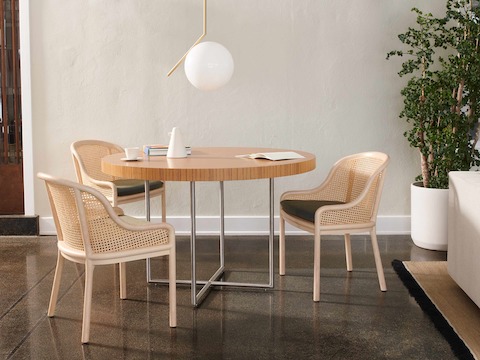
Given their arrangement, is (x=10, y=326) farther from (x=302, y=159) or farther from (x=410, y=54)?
(x=410, y=54)

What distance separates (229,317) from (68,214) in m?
0.98

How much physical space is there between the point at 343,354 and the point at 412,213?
7.38 feet

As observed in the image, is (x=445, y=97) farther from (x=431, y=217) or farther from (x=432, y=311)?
(x=432, y=311)

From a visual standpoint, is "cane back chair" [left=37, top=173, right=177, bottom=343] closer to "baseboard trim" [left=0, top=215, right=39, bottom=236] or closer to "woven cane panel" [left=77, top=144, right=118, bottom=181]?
"woven cane panel" [left=77, top=144, right=118, bottom=181]

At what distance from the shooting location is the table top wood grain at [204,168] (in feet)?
10.3

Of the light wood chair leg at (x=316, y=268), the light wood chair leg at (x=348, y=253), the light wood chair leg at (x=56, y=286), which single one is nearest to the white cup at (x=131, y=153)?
the light wood chair leg at (x=56, y=286)

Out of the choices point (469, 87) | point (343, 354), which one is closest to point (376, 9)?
point (469, 87)

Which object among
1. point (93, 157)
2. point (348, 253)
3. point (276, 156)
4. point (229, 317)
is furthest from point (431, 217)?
point (93, 157)

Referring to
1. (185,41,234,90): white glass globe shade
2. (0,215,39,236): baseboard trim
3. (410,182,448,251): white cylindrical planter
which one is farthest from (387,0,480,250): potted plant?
(0,215,39,236): baseboard trim

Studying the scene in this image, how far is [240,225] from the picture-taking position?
5293 mm

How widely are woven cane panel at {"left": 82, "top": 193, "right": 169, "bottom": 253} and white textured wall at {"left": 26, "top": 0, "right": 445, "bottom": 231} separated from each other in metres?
2.24

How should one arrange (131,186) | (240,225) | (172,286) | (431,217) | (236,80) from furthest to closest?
1. (240,225)
2. (236,80)
3. (431,217)
4. (131,186)
5. (172,286)

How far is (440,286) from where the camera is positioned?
3822 mm

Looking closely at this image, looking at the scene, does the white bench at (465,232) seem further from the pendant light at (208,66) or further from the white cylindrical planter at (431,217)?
the pendant light at (208,66)
